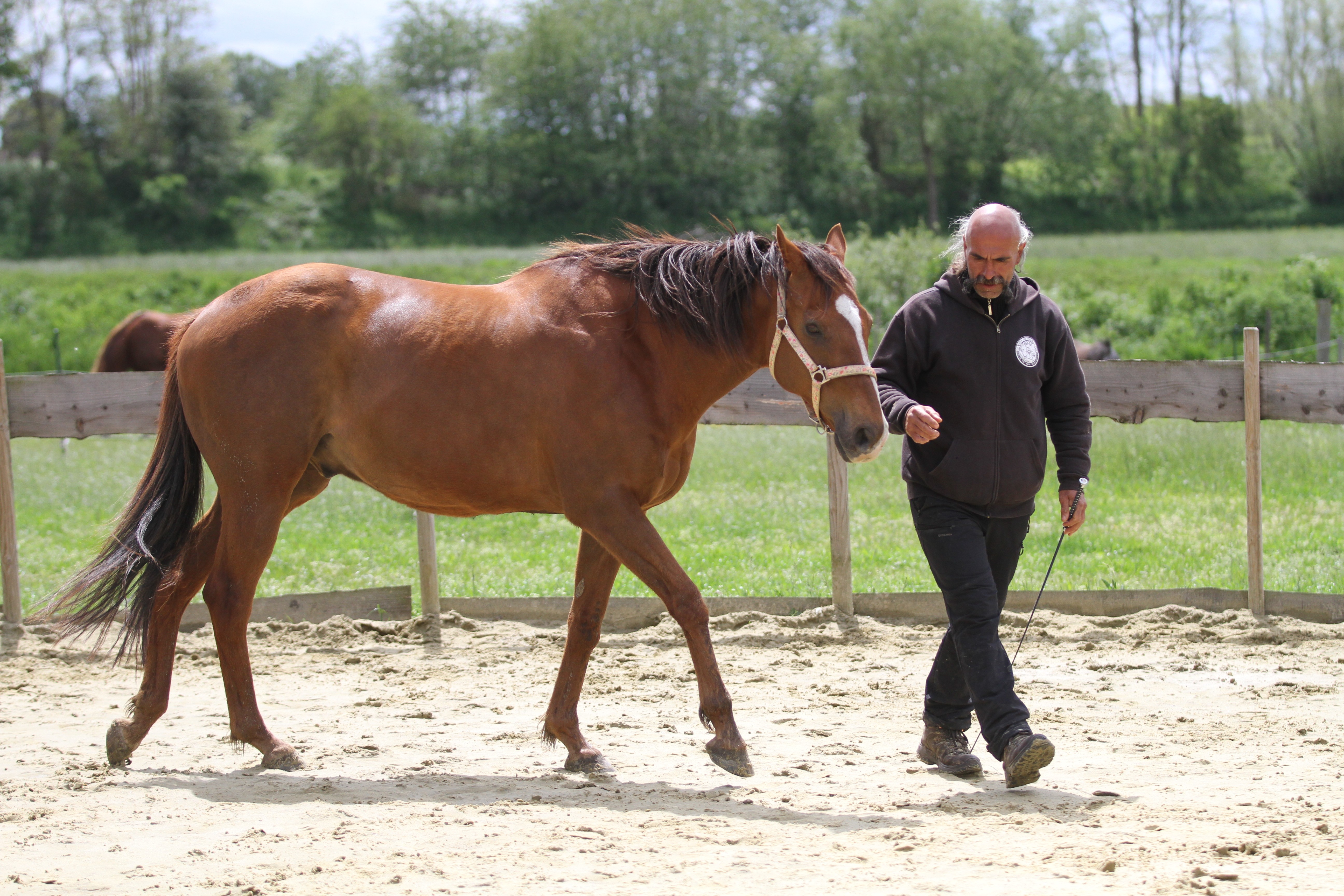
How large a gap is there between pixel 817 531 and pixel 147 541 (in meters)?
5.43

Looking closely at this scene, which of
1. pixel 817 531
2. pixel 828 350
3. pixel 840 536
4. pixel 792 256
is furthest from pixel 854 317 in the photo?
pixel 817 531

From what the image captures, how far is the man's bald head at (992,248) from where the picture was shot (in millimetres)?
3799

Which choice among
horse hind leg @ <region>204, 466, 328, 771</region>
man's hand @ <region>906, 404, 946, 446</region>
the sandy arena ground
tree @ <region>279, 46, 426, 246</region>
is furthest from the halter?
tree @ <region>279, 46, 426, 246</region>

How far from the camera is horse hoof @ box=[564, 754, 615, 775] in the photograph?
417 centimetres

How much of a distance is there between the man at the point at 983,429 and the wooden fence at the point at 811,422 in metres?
2.10

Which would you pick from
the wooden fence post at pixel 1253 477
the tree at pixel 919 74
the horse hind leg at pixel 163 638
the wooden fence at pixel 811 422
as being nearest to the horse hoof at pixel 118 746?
the horse hind leg at pixel 163 638

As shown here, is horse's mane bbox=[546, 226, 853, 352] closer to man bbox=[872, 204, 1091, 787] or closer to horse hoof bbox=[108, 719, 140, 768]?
man bbox=[872, 204, 1091, 787]

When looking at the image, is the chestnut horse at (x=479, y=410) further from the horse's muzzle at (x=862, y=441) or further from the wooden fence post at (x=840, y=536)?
the wooden fence post at (x=840, y=536)

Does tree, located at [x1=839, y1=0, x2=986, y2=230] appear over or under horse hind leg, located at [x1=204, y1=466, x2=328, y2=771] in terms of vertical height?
over

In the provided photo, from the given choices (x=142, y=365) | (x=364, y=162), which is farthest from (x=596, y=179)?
(x=142, y=365)

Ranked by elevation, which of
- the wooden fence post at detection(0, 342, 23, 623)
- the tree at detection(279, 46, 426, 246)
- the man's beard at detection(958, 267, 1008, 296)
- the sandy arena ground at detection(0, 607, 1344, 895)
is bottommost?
the sandy arena ground at detection(0, 607, 1344, 895)

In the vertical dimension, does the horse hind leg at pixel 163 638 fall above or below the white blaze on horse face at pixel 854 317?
below

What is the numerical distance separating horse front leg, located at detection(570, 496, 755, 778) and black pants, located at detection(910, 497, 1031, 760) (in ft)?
2.57

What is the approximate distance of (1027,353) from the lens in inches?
153
